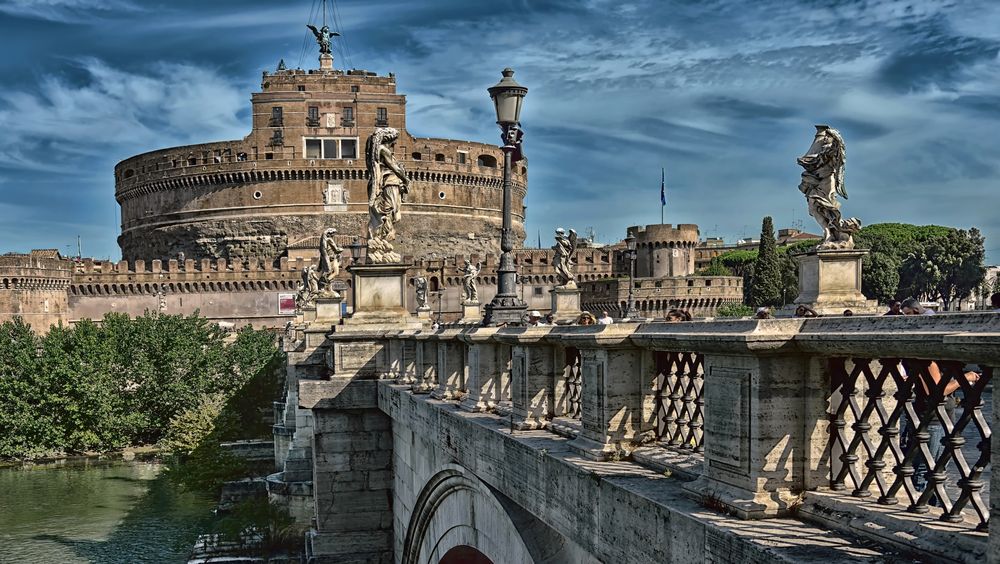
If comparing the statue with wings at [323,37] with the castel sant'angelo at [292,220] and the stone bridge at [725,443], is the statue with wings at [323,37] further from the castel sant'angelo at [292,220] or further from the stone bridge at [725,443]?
the stone bridge at [725,443]

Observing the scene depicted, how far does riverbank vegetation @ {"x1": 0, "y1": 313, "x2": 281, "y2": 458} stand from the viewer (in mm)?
40031

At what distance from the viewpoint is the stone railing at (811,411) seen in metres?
3.14

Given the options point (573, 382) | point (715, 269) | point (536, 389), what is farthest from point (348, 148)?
point (573, 382)

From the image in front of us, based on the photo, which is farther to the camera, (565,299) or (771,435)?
(565,299)

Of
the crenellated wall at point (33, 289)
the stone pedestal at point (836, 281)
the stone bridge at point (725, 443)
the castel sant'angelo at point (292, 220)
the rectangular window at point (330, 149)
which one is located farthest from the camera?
the rectangular window at point (330, 149)

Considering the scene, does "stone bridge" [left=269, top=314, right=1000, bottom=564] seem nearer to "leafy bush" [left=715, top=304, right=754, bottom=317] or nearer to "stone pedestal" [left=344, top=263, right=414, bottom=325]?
"stone pedestal" [left=344, top=263, right=414, bottom=325]

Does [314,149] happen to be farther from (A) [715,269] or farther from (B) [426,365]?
(B) [426,365]

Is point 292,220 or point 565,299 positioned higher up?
point 292,220

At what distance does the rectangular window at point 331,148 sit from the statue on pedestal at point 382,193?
6181cm

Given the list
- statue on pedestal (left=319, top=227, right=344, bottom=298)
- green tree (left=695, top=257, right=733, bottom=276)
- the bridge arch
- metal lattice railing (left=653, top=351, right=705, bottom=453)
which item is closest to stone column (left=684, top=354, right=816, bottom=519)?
metal lattice railing (left=653, top=351, right=705, bottom=453)

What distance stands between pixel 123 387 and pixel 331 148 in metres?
34.0

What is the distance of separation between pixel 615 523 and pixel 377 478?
916 centimetres

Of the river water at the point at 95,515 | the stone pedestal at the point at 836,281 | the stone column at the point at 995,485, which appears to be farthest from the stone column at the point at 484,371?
the river water at the point at 95,515

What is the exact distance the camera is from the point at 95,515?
30328 mm
